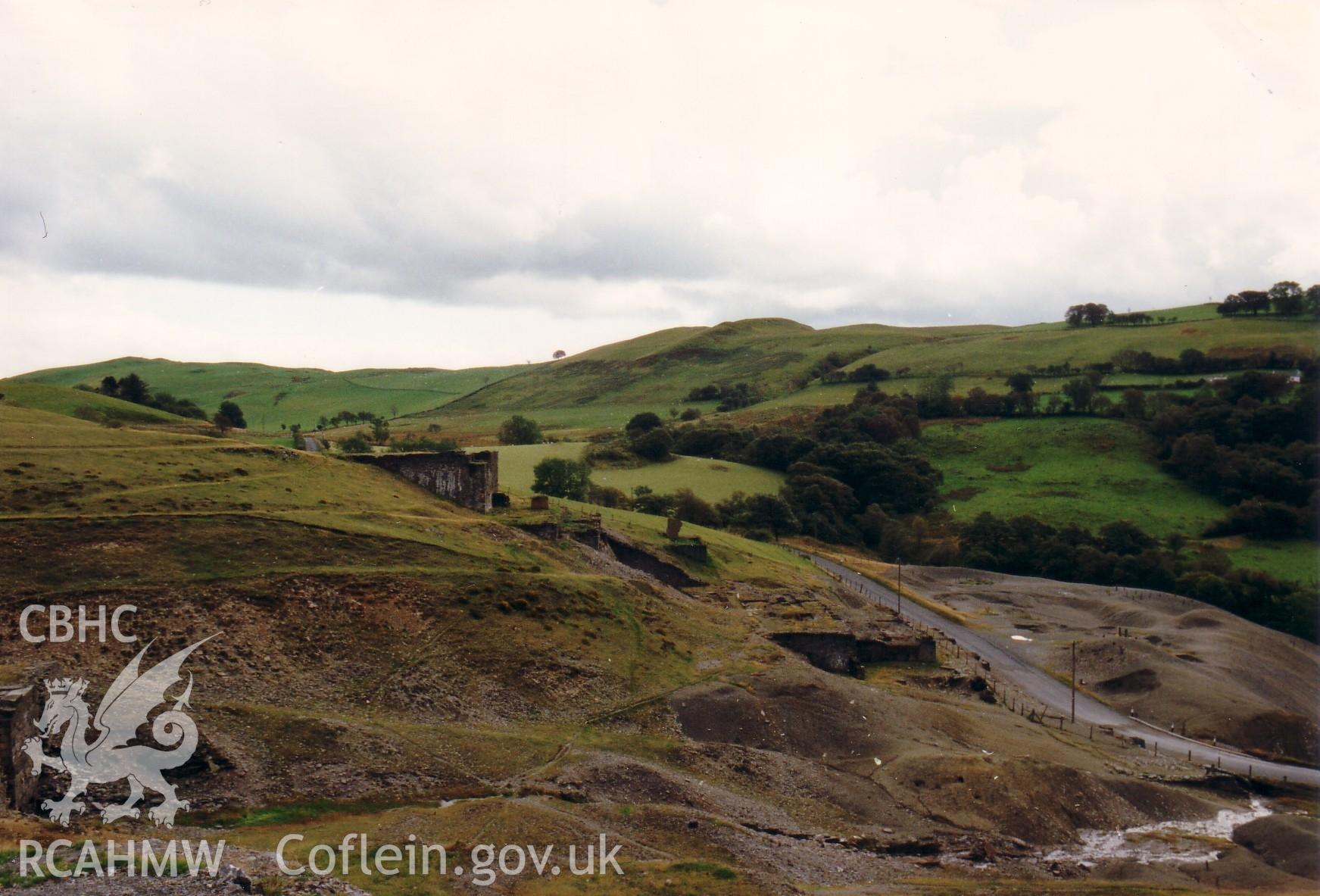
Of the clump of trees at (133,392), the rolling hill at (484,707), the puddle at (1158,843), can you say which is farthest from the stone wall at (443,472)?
the puddle at (1158,843)

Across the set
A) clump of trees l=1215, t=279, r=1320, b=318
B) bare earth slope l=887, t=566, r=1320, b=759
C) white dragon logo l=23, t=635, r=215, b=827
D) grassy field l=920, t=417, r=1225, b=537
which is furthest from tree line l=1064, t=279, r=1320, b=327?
white dragon logo l=23, t=635, r=215, b=827

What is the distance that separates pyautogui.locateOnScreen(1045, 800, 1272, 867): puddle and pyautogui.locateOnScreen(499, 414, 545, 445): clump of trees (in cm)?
10584

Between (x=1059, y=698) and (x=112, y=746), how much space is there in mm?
54929

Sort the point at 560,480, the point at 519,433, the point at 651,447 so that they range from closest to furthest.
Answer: the point at 560,480 < the point at 651,447 < the point at 519,433

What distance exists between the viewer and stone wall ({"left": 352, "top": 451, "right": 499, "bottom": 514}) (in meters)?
64.9

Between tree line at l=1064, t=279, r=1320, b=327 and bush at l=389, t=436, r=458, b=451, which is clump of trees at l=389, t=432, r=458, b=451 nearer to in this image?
bush at l=389, t=436, r=458, b=451

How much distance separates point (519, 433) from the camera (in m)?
141

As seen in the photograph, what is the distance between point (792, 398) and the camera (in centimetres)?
18788

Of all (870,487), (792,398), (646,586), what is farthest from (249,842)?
(792,398)

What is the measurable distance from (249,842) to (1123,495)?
11740 centimetres

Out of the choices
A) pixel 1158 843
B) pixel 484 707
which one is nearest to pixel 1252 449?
pixel 1158 843

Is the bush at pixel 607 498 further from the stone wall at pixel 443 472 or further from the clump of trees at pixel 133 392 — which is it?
the clump of trees at pixel 133 392

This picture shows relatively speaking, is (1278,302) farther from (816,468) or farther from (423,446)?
(423,446)

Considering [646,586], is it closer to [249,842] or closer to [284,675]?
[284,675]
